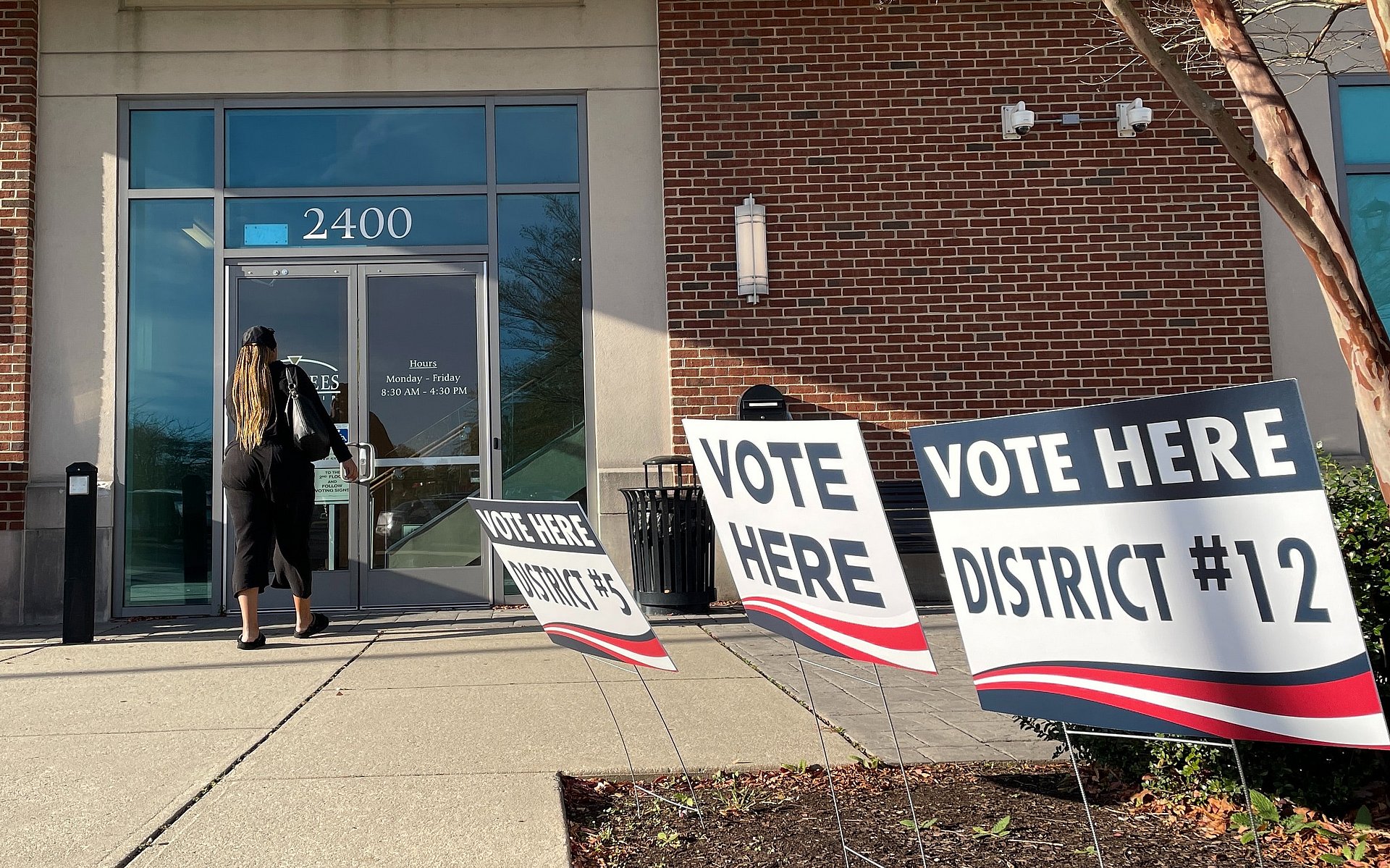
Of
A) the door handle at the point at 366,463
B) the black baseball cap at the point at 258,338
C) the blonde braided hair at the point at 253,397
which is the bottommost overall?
the door handle at the point at 366,463

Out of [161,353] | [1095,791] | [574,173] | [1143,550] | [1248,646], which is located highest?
[574,173]

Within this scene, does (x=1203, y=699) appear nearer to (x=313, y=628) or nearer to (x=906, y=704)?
(x=906, y=704)

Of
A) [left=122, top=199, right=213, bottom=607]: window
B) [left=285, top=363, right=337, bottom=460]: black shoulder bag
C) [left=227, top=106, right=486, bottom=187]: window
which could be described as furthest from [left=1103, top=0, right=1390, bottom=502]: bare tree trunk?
[left=122, top=199, right=213, bottom=607]: window

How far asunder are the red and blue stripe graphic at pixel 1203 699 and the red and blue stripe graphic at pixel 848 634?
154 mm

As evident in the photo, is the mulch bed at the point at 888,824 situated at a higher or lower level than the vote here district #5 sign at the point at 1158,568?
lower

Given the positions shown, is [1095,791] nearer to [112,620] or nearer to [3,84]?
[112,620]

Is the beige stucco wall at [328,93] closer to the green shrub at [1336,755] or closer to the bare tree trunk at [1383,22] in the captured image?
the green shrub at [1336,755]

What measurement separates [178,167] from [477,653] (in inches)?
207

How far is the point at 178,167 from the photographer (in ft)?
28.3

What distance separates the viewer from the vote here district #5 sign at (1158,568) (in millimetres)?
1690

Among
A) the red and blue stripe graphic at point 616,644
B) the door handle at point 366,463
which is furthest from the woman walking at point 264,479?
the red and blue stripe graphic at point 616,644

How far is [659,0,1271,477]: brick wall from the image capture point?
868cm

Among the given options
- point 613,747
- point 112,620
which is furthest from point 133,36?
point 613,747

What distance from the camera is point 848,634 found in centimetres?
247
